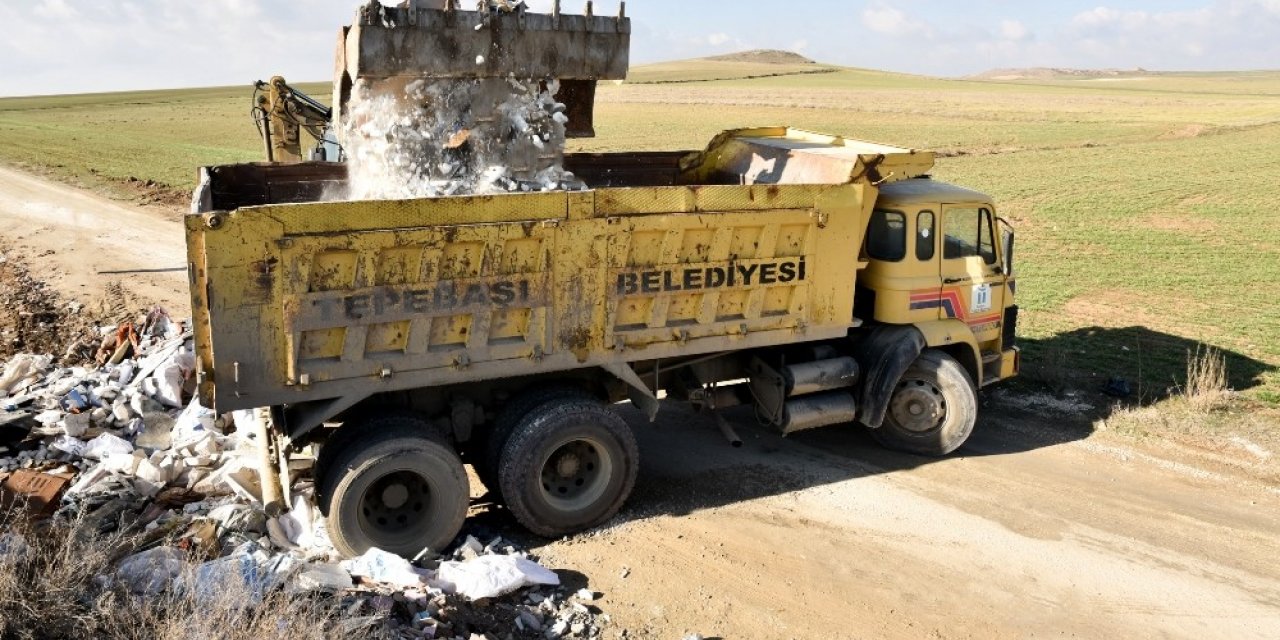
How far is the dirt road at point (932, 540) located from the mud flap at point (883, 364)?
55cm

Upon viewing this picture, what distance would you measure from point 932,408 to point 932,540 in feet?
5.86

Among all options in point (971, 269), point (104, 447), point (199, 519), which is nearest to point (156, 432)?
point (104, 447)

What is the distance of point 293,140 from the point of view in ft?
50.5

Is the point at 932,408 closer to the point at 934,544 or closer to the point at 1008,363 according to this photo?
the point at 1008,363

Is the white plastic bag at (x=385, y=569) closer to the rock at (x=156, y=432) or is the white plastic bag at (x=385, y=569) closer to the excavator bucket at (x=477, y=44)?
the rock at (x=156, y=432)

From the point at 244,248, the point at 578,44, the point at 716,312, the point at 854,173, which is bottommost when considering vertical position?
the point at 716,312

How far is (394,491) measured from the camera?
672 centimetres

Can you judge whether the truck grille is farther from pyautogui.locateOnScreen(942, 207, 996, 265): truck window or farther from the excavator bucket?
the excavator bucket

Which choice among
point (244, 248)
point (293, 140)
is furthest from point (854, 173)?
point (293, 140)

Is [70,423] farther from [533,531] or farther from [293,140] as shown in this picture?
[293,140]

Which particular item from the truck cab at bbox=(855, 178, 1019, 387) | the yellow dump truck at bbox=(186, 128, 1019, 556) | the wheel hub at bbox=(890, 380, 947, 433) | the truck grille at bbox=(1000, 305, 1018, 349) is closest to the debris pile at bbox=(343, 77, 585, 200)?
the yellow dump truck at bbox=(186, 128, 1019, 556)

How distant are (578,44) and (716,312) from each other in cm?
271

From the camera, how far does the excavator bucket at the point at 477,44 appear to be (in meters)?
7.50

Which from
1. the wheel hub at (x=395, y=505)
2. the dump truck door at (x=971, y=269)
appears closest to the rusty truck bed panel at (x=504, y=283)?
the wheel hub at (x=395, y=505)
